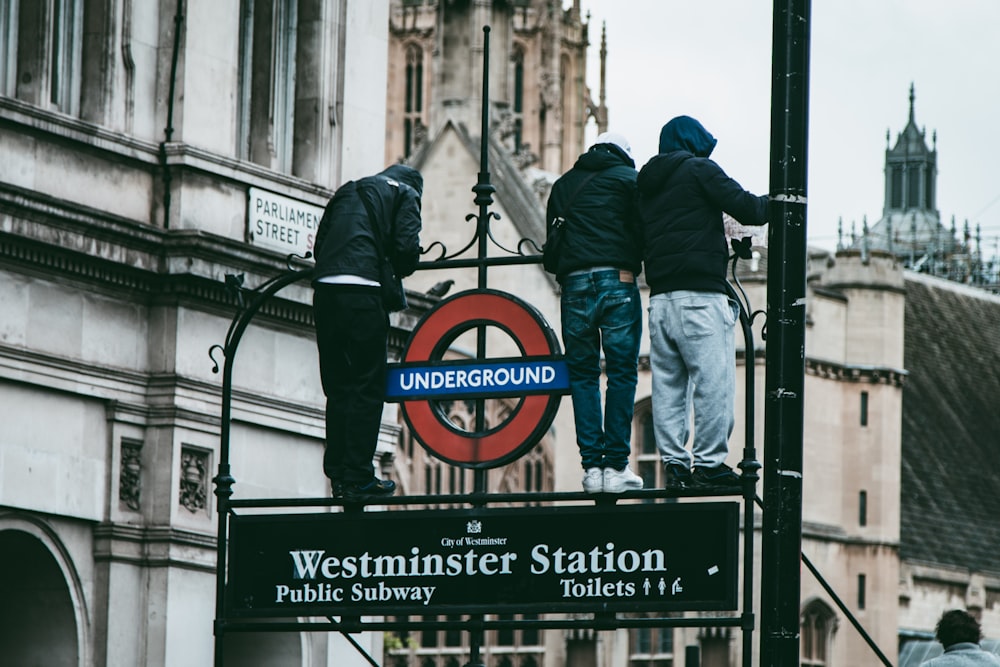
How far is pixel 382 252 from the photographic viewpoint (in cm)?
1170

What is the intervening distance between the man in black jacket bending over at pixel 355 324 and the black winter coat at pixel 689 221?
1.42 metres

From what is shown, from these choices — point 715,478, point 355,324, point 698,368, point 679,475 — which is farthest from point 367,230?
point 715,478

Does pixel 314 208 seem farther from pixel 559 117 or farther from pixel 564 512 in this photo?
pixel 559 117

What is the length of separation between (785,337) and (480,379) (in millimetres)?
2547

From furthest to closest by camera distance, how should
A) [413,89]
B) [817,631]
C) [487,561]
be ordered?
[413,89] < [817,631] < [487,561]

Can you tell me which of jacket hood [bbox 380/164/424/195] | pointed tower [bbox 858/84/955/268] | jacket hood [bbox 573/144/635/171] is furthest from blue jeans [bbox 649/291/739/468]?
pointed tower [bbox 858/84/955/268]

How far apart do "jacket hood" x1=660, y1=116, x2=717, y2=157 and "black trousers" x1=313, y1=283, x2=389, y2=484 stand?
66.1 inches

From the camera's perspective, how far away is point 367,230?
11.6m

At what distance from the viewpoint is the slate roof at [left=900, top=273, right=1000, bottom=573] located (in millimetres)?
62594

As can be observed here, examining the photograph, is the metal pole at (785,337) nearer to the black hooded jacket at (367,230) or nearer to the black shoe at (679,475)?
the black shoe at (679,475)

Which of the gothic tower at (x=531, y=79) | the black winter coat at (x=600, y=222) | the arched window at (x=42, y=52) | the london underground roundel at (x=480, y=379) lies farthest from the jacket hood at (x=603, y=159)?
the gothic tower at (x=531, y=79)

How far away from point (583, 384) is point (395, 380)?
1.06 meters

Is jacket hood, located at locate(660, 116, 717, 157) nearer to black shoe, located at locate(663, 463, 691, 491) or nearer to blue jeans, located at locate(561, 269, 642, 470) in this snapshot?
blue jeans, located at locate(561, 269, 642, 470)

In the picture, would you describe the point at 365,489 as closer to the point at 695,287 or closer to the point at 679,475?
the point at 679,475
